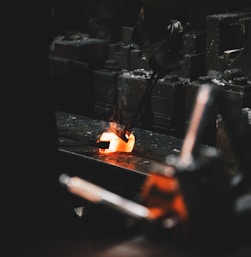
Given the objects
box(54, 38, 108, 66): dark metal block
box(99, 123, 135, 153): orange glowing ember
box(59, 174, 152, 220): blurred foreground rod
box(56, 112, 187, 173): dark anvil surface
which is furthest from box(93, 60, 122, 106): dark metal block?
box(59, 174, 152, 220): blurred foreground rod

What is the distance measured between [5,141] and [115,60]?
2.98 m

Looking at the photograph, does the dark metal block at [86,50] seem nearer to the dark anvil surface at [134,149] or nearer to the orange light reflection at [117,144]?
the dark anvil surface at [134,149]

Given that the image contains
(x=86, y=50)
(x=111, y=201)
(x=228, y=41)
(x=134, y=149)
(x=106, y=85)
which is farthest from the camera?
(x=86, y=50)

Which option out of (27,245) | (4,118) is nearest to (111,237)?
(27,245)

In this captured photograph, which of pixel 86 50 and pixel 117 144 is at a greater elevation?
pixel 86 50

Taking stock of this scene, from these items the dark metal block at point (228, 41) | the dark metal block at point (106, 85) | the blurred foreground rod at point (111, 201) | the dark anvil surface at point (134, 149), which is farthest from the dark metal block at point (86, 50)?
the blurred foreground rod at point (111, 201)

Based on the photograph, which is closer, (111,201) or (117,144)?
(111,201)

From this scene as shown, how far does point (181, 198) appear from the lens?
176 centimetres

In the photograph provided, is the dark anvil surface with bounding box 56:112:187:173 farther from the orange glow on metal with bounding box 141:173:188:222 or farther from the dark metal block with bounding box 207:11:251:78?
the orange glow on metal with bounding box 141:173:188:222

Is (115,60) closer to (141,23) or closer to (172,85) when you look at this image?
(172,85)

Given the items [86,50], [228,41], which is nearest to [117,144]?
[228,41]

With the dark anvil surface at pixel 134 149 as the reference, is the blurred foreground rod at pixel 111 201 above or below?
above

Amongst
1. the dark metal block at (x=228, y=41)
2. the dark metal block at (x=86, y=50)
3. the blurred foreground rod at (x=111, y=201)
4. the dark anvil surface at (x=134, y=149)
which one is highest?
the blurred foreground rod at (x=111, y=201)

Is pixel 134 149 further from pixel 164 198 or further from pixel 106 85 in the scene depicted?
pixel 164 198
